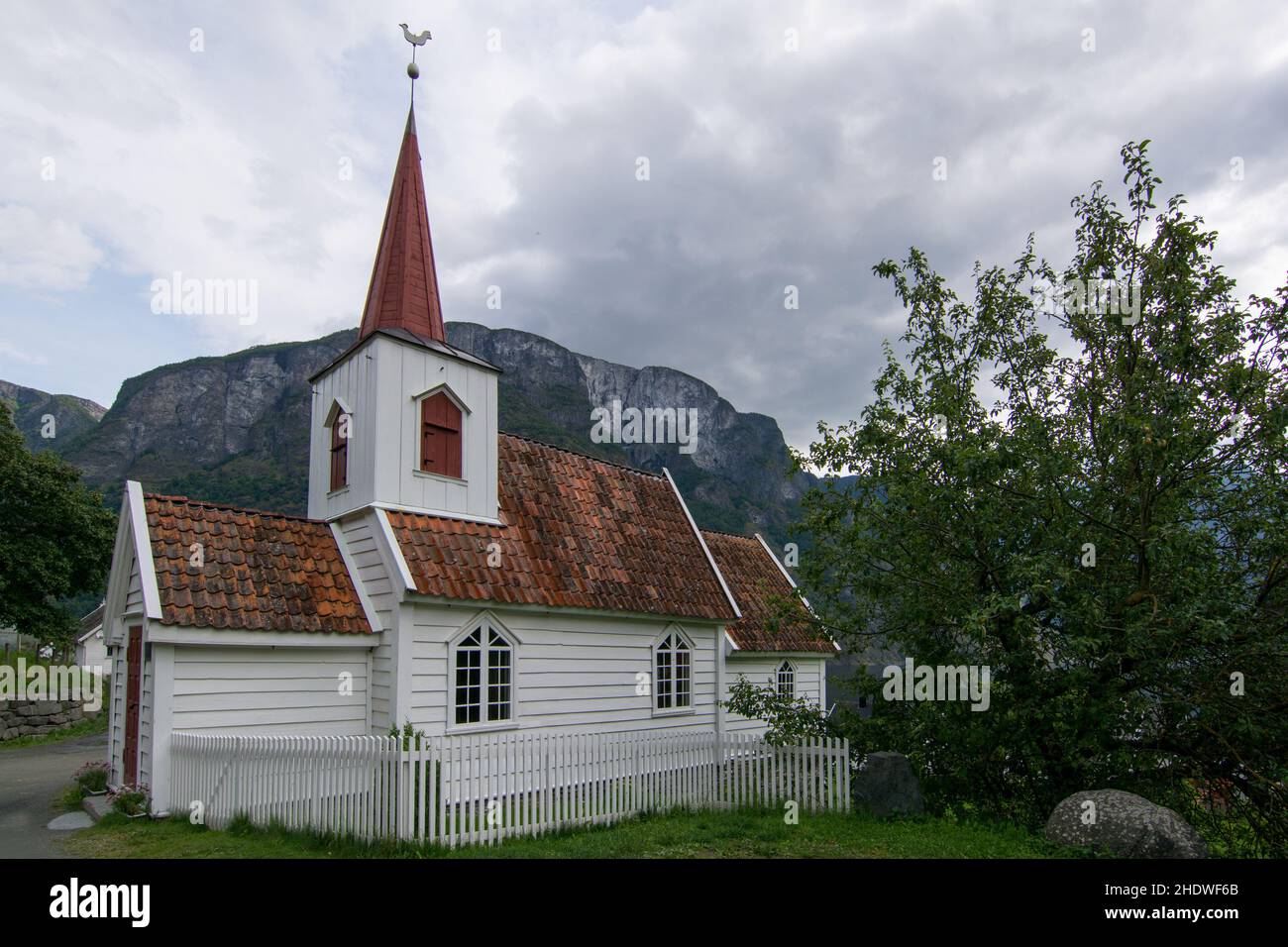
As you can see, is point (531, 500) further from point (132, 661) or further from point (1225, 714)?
point (1225, 714)

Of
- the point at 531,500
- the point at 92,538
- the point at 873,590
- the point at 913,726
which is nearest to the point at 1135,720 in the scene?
the point at 913,726

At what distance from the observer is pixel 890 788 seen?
1081cm

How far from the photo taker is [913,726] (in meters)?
11.5

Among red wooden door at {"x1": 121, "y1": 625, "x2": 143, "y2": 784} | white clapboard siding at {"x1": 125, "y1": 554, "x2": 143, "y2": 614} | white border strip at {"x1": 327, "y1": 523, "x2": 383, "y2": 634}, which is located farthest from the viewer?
white border strip at {"x1": 327, "y1": 523, "x2": 383, "y2": 634}

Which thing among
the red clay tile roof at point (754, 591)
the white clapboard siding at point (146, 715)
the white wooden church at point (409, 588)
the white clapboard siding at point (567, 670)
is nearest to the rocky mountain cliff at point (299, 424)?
the red clay tile roof at point (754, 591)

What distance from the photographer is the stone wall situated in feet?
74.7

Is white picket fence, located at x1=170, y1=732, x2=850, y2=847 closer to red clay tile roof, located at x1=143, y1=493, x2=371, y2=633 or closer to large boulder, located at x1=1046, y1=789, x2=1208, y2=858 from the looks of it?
red clay tile roof, located at x1=143, y1=493, x2=371, y2=633

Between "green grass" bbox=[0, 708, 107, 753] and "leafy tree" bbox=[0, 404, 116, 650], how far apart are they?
595 cm

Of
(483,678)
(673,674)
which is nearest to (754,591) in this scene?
(673,674)

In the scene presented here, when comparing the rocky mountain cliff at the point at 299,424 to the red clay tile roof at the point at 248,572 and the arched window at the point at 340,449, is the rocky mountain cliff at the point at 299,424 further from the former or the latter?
the red clay tile roof at the point at 248,572

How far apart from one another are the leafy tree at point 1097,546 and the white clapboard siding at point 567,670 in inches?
173

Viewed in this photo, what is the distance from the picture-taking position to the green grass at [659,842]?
859cm

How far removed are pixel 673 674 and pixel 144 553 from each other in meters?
9.87

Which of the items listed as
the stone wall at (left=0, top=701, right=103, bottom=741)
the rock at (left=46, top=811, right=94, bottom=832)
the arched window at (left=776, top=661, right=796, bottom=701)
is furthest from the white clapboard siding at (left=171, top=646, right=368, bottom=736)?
the stone wall at (left=0, top=701, right=103, bottom=741)
